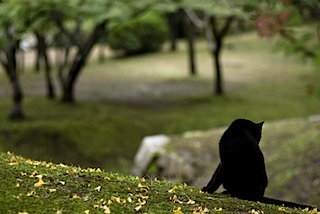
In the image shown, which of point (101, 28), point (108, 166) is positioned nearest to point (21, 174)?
point (108, 166)

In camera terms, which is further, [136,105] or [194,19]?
[194,19]

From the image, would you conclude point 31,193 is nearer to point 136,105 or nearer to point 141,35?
point 136,105

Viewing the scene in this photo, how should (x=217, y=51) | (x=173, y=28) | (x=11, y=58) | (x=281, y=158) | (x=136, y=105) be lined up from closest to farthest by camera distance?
(x=281, y=158) < (x=11, y=58) < (x=136, y=105) < (x=217, y=51) < (x=173, y=28)

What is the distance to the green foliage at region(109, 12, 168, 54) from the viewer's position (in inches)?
1391

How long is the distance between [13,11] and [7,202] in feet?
36.9

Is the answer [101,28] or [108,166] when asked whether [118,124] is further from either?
[101,28]

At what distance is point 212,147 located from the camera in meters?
13.1

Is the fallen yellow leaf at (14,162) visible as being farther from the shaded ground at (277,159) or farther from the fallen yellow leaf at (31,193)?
the shaded ground at (277,159)

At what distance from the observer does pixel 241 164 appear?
517 centimetres

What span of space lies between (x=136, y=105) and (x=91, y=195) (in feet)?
52.8

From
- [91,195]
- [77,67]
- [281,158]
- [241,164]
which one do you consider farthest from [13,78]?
[91,195]

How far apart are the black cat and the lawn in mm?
731

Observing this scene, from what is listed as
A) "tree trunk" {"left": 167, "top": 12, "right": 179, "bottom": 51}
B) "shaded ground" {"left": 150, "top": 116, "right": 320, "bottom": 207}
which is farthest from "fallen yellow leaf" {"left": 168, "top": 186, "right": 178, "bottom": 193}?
"tree trunk" {"left": 167, "top": 12, "right": 179, "bottom": 51}

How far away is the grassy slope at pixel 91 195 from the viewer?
4.23 metres
